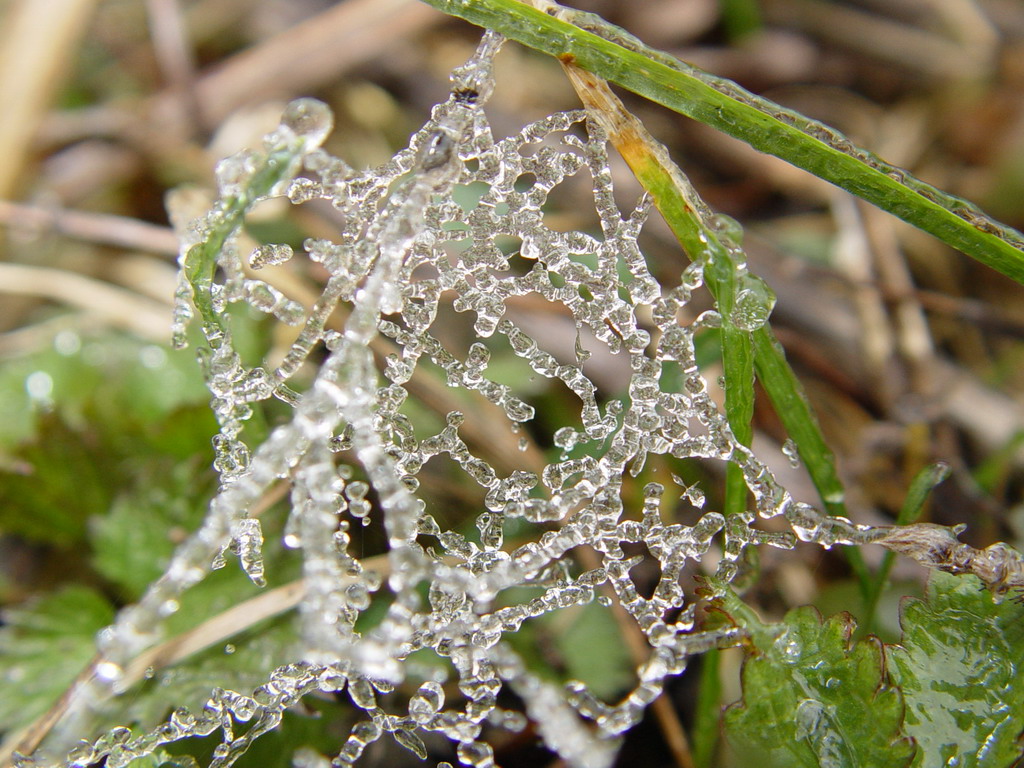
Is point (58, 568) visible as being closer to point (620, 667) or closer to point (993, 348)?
point (620, 667)

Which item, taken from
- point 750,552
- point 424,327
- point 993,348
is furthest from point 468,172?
point 993,348

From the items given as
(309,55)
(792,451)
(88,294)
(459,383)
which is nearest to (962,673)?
(792,451)

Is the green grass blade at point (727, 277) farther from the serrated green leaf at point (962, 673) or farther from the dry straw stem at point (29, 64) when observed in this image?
the dry straw stem at point (29, 64)

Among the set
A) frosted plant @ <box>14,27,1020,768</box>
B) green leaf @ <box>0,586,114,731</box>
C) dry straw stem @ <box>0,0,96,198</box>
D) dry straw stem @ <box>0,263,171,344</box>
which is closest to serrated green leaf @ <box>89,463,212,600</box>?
green leaf @ <box>0,586,114,731</box>

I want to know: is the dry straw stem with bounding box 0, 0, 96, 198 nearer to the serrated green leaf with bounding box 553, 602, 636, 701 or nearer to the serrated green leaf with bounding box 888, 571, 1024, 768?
the serrated green leaf with bounding box 553, 602, 636, 701

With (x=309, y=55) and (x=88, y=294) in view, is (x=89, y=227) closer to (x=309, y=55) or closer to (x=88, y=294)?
(x=88, y=294)
